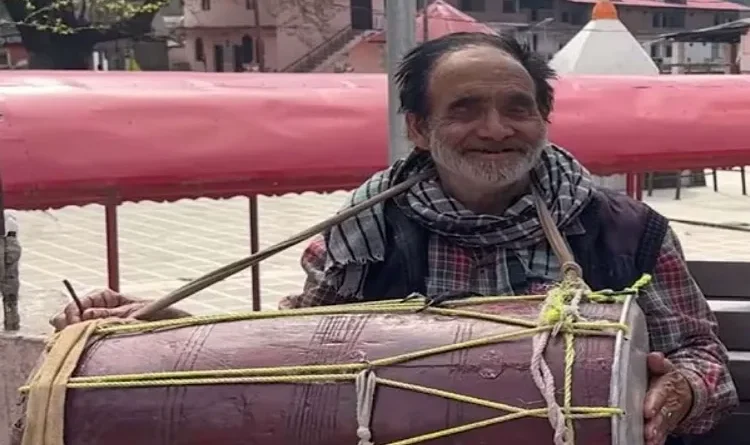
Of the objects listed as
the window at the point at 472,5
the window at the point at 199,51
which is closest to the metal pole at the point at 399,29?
the window at the point at 199,51

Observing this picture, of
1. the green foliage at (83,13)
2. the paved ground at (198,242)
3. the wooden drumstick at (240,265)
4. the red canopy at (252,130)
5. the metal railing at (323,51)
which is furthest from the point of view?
the metal railing at (323,51)

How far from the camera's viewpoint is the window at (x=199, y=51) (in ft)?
123

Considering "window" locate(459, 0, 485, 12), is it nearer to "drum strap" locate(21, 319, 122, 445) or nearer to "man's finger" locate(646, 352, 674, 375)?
"man's finger" locate(646, 352, 674, 375)

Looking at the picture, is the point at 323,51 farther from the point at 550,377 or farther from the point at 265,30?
the point at 550,377

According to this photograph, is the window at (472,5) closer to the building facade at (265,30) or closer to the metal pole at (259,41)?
the building facade at (265,30)

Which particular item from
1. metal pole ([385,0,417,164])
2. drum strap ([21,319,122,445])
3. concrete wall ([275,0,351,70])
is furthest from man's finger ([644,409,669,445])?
concrete wall ([275,0,351,70])

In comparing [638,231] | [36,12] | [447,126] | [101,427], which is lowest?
[101,427]

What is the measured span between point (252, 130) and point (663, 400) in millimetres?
1588

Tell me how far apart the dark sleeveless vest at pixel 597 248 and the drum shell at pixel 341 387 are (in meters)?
0.48

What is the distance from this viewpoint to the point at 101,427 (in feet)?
5.53

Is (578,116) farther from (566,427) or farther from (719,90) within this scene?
(566,427)

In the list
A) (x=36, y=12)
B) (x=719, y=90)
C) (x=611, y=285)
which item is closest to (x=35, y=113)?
(x=611, y=285)

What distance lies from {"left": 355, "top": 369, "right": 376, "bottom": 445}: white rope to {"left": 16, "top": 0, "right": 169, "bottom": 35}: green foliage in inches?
692

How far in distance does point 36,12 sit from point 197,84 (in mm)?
16490
